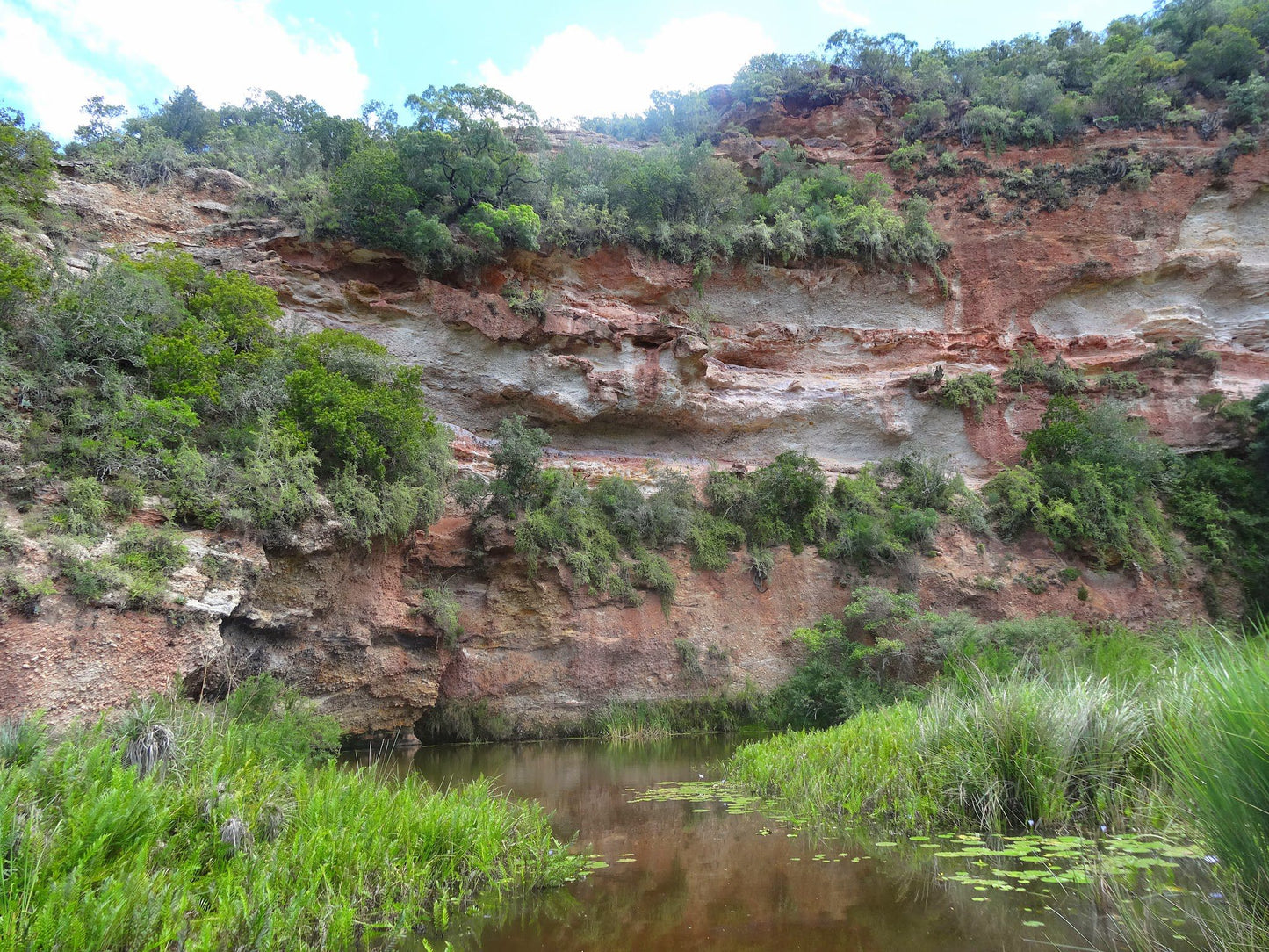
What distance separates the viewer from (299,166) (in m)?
25.9

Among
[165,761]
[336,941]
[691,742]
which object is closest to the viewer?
[336,941]

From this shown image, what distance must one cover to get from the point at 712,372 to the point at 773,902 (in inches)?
782

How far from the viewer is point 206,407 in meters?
13.2

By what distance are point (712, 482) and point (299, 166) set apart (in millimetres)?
20242

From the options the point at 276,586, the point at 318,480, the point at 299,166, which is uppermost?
the point at 299,166

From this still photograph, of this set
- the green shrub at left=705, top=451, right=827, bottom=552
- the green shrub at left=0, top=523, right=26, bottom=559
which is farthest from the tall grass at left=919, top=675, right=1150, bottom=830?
the green shrub at left=705, top=451, right=827, bottom=552

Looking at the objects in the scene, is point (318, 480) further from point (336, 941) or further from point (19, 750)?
point (336, 941)

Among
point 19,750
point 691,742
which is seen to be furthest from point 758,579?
point 19,750

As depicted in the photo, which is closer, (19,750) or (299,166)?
(19,750)

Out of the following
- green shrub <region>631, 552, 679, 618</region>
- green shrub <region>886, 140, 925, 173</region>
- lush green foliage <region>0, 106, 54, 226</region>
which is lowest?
green shrub <region>631, 552, 679, 618</region>

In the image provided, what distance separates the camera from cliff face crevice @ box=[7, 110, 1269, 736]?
15.6 meters

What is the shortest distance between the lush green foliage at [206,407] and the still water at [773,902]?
8.51 metres

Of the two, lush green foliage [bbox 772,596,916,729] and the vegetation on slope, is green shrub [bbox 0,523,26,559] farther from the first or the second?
the vegetation on slope

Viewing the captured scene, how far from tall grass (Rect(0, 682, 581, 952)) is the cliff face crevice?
21.7 ft
